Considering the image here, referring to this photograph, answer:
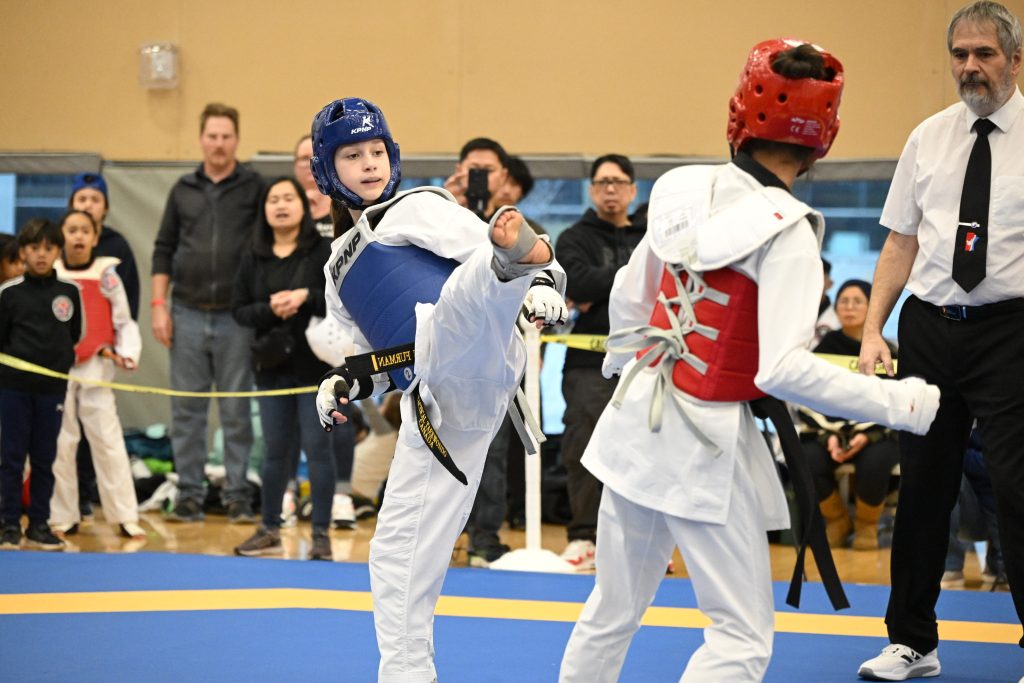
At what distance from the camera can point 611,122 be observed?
9.20 meters

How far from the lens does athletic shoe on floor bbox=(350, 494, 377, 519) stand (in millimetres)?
7805

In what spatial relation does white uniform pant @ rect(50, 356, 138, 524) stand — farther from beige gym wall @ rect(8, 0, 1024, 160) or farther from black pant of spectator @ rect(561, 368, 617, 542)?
beige gym wall @ rect(8, 0, 1024, 160)

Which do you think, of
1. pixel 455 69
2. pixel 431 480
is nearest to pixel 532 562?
pixel 431 480

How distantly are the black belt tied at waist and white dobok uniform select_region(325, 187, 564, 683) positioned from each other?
141cm

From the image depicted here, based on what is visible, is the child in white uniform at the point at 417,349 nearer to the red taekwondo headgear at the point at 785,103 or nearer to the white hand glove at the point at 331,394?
the white hand glove at the point at 331,394

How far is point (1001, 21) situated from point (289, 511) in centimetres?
513

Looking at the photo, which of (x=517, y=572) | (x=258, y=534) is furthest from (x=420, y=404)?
(x=258, y=534)

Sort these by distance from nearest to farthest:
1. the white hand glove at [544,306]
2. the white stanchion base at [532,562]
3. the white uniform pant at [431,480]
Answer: the white hand glove at [544,306], the white uniform pant at [431,480], the white stanchion base at [532,562]

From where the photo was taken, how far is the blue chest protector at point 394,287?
335cm

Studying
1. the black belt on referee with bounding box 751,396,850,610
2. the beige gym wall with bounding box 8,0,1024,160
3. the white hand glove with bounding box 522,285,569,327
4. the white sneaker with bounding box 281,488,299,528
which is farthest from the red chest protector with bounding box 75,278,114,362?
the black belt on referee with bounding box 751,396,850,610

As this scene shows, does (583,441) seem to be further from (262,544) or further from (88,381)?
(88,381)

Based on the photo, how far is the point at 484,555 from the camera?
614 cm

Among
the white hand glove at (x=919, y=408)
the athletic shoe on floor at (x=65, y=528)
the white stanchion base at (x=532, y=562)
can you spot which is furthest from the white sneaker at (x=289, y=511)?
the white hand glove at (x=919, y=408)

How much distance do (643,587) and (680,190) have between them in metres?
0.92
